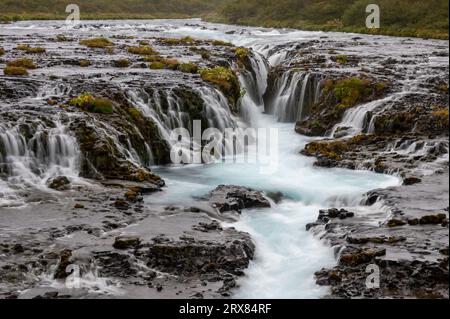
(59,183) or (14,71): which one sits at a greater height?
(14,71)

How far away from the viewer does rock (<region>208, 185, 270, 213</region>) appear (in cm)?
2241

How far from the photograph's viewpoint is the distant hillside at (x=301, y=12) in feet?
254

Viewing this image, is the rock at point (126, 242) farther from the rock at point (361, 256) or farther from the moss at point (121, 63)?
the moss at point (121, 63)

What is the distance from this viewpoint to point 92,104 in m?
29.9

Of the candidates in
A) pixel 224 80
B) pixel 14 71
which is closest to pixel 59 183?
pixel 14 71

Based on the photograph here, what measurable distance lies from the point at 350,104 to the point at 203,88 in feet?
28.9

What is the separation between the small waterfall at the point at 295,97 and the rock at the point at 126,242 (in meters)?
22.4

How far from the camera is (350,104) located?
35.2m

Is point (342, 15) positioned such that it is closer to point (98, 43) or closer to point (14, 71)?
point (98, 43)

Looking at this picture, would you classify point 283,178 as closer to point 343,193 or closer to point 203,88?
point 343,193

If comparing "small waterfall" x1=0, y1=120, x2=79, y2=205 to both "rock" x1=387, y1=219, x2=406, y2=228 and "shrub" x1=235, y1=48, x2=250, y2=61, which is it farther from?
"shrub" x1=235, y1=48, x2=250, y2=61

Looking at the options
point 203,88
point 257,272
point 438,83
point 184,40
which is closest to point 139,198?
point 257,272

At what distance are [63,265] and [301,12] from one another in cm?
9610

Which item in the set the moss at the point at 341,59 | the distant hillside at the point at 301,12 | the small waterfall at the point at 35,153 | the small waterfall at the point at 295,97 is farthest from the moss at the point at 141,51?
the distant hillside at the point at 301,12
